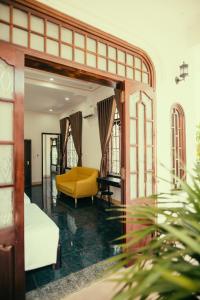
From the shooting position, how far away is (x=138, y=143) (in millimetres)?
2643

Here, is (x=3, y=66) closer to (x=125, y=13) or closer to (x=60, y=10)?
(x=60, y=10)

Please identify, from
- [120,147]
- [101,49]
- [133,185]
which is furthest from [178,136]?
[101,49]

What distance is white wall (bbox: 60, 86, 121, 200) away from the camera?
5.83 meters

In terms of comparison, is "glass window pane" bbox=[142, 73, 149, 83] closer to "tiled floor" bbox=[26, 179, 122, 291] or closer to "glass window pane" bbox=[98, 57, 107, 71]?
"glass window pane" bbox=[98, 57, 107, 71]

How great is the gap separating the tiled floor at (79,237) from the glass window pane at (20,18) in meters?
2.51

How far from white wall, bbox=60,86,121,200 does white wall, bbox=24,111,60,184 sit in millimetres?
2890

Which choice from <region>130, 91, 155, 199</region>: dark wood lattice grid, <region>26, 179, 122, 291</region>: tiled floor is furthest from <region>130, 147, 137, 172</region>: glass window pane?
<region>26, 179, 122, 291</region>: tiled floor

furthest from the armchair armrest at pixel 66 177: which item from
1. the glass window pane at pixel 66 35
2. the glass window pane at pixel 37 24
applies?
the glass window pane at pixel 37 24

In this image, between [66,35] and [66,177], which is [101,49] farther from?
[66,177]

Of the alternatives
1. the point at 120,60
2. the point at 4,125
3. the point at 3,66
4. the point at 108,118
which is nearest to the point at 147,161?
the point at 120,60

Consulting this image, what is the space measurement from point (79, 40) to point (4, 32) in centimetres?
81

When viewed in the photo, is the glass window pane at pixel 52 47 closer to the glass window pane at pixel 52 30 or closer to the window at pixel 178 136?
the glass window pane at pixel 52 30

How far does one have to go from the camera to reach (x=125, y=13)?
2.29 meters

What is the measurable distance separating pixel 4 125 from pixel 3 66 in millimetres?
541
